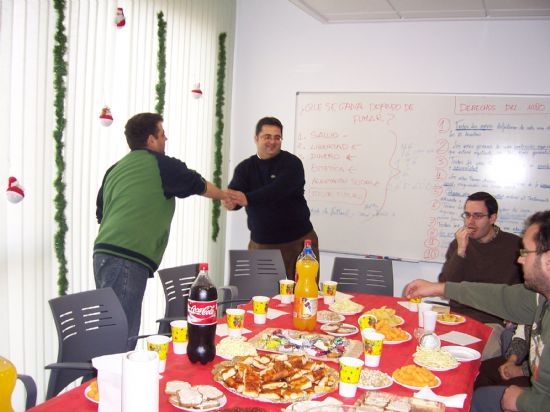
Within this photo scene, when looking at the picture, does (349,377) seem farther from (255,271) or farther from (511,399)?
(255,271)

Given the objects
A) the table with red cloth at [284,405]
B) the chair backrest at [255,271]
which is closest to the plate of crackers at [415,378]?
the table with red cloth at [284,405]

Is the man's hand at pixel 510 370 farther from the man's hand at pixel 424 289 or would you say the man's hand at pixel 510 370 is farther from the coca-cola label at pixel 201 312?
the coca-cola label at pixel 201 312

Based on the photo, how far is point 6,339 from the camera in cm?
270

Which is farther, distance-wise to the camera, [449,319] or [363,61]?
[363,61]

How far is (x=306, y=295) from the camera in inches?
83.8

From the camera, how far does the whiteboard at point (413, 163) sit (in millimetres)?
4152

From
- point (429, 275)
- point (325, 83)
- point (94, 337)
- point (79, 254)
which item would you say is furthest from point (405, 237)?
point (94, 337)

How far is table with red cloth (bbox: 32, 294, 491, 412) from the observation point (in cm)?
138

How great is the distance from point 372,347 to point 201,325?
565mm

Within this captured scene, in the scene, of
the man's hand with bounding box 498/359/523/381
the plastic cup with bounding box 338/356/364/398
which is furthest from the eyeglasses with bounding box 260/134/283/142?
the plastic cup with bounding box 338/356/364/398

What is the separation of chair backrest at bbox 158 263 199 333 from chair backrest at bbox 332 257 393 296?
3.33 feet

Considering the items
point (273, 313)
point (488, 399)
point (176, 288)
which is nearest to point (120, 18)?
point (176, 288)

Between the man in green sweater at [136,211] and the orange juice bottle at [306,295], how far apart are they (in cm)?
103

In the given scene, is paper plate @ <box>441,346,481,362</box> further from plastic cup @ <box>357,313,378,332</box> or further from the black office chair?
the black office chair
